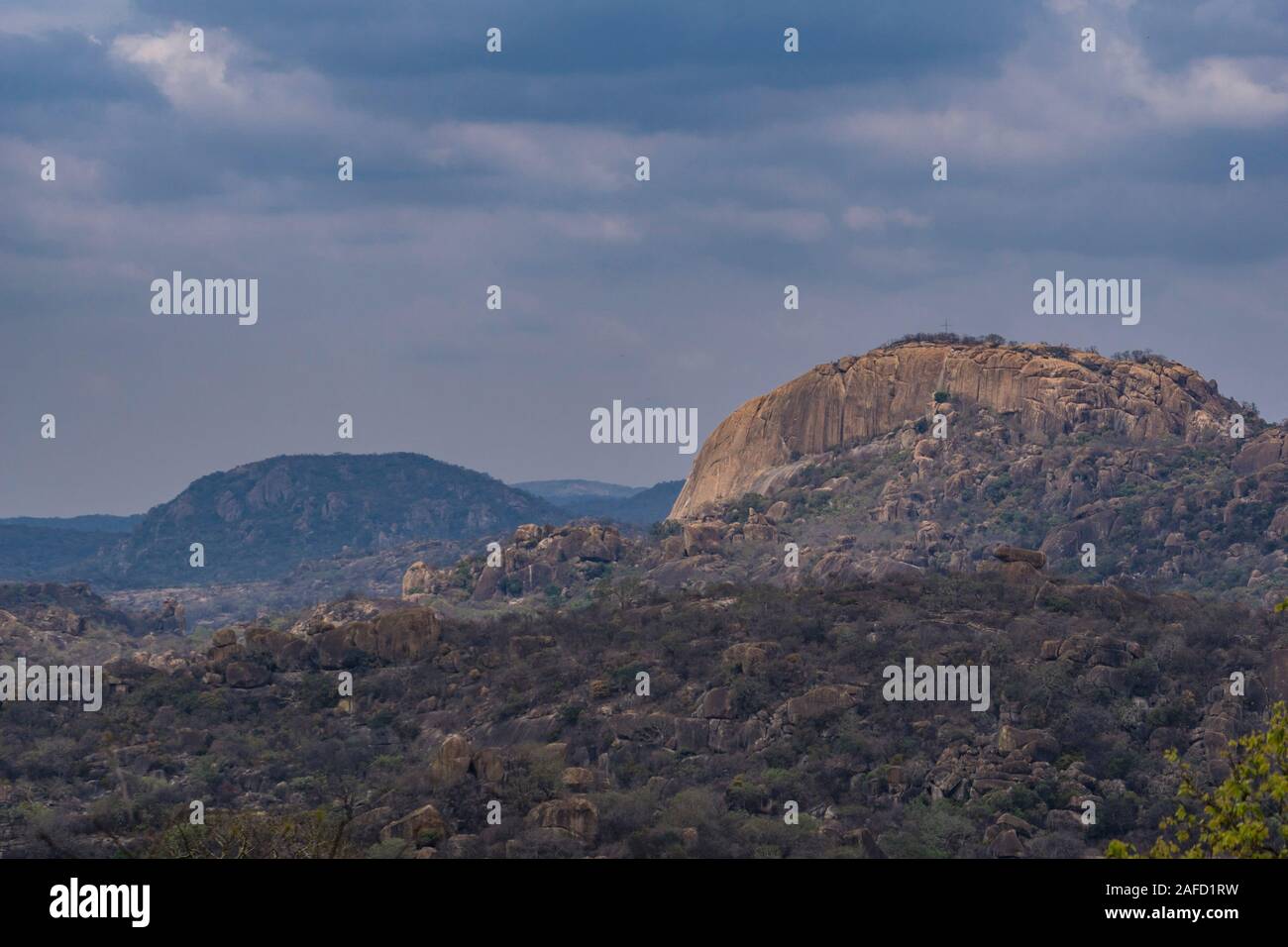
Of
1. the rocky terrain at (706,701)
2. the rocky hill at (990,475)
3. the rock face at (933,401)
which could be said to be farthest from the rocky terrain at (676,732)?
the rock face at (933,401)

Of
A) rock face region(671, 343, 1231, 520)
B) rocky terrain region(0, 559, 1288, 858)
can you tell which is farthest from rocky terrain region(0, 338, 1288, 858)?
rock face region(671, 343, 1231, 520)

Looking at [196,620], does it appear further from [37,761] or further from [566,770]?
[566,770]

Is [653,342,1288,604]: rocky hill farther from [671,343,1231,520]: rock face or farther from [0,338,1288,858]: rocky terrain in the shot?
[0,338,1288,858]: rocky terrain

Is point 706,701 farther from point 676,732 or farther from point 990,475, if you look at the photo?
point 990,475

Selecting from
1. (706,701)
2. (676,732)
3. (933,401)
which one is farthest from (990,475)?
(676,732)

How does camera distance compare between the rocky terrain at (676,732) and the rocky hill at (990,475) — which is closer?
the rocky terrain at (676,732)

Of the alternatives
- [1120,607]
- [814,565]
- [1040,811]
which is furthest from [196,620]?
[1040,811]

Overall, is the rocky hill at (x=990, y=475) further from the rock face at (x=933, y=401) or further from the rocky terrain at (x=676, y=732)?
the rocky terrain at (x=676, y=732)
